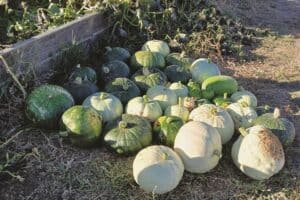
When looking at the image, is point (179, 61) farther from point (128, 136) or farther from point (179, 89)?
point (128, 136)

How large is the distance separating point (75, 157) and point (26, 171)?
1.33ft

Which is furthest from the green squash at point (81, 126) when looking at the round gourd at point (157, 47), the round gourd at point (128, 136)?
the round gourd at point (157, 47)

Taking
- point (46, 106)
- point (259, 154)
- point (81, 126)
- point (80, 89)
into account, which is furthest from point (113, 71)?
point (259, 154)

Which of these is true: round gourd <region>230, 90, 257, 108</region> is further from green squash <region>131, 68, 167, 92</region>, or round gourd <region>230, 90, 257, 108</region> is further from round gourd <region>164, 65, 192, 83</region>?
green squash <region>131, 68, 167, 92</region>

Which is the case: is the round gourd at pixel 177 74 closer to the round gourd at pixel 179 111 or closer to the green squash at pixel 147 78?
the green squash at pixel 147 78

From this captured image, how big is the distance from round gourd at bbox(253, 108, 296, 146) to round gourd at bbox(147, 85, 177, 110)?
0.73 metres

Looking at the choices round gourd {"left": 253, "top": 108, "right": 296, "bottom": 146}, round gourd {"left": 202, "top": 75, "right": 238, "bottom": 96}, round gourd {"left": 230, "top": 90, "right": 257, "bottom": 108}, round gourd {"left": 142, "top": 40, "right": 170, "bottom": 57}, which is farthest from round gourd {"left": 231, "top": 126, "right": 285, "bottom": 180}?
round gourd {"left": 142, "top": 40, "right": 170, "bottom": 57}

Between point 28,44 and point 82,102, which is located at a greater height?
point 28,44

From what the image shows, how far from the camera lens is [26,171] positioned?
378 cm

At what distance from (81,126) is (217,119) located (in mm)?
1077

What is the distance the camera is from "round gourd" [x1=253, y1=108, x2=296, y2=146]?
4.19 metres

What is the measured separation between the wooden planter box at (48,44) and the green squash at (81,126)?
75 cm

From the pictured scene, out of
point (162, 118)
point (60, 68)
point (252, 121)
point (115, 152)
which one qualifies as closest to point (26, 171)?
point (115, 152)

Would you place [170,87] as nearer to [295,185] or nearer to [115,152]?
[115,152]
